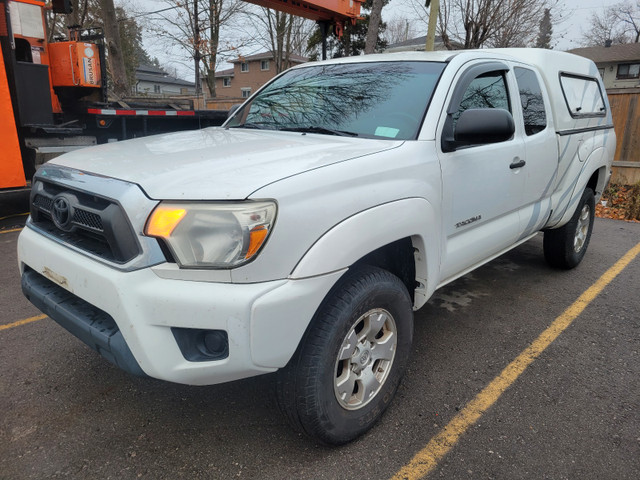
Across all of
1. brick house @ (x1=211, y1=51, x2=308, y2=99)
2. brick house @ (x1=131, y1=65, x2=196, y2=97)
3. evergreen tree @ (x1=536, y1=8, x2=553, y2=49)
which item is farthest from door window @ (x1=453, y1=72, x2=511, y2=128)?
brick house @ (x1=131, y1=65, x2=196, y2=97)

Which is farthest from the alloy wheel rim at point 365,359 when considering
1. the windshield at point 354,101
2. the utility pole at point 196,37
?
the utility pole at point 196,37

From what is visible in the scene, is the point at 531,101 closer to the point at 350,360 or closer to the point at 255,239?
the point at 350,360

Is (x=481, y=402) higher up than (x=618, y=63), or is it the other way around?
(x=618, y=63)

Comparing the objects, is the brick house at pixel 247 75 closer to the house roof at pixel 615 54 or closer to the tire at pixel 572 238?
the house roof at pixel 615 54

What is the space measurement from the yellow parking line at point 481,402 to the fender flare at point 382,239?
0.66m

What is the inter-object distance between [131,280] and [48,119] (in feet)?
19.9

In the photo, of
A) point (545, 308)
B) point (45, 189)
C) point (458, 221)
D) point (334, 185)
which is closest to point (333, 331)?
point (334, 185)

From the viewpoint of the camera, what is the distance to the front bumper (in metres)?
1.76

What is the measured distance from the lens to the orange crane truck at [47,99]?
19.6ft

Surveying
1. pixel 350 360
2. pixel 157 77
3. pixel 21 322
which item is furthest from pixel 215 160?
pixel 157 77

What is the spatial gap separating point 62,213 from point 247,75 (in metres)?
50.9

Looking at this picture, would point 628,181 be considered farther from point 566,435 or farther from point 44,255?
point 44,255

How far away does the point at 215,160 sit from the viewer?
84.6 inches

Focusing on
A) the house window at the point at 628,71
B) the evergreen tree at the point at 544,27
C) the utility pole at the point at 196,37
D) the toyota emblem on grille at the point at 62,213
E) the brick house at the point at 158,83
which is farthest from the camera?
the brick house at the point at 158,83
